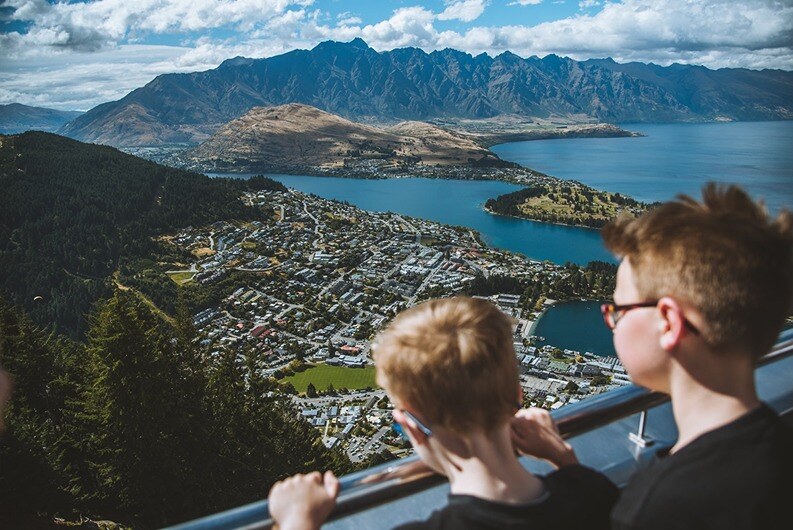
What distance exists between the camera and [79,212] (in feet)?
163

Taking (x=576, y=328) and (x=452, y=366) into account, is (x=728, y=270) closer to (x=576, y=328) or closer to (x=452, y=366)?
(x=452, y=366)

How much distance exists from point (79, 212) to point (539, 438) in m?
56.9

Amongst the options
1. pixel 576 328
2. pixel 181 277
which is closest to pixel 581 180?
pixel 576 328

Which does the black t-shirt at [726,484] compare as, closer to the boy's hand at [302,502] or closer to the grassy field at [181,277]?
the boy's hand at [302,502]

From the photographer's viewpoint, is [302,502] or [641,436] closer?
[302,502]

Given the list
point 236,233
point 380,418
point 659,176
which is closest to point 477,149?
point 659,176

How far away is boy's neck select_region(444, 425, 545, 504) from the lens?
31.3 inches

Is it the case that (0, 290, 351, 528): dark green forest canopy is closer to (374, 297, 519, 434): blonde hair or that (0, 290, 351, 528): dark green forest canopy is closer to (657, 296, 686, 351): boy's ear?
(374, 297, 519, 434): blonde hair

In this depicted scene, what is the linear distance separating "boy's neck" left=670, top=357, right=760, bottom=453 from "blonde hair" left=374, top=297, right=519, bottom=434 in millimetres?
264

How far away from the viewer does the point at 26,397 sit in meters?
6.84

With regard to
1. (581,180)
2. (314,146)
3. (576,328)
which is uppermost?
(314,146)

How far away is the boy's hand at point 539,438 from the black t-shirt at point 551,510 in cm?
8

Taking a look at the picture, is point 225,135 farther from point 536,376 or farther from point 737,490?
point 737,490

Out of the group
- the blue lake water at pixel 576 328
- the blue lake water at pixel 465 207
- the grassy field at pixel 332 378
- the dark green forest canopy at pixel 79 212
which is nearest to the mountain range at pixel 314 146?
the blue lake water at pixel 465 207
